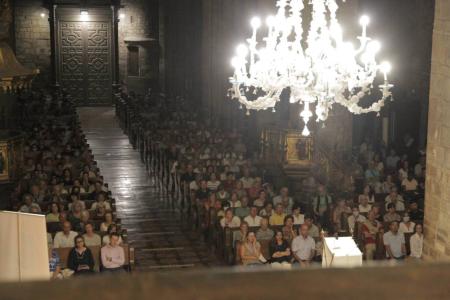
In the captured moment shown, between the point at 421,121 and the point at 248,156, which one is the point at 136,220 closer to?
the point at 248,156

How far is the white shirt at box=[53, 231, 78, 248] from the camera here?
11.8 meters

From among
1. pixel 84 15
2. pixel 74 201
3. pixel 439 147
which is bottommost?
pixel 74 201

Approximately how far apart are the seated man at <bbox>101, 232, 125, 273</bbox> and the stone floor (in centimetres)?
151

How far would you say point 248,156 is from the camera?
2073cm

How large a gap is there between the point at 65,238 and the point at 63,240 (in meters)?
0.04

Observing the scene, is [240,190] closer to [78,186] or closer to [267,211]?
[267,211]

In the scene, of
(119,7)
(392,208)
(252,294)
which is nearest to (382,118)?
(392,208)

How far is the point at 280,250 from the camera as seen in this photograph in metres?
11.8

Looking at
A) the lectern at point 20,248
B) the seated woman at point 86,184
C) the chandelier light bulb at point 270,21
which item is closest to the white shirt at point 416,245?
the chandelier light bulb at point 270,21

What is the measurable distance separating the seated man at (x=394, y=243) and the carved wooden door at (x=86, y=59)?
917 inches

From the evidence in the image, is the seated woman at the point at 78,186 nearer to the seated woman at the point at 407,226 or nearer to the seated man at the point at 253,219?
the seated man at the point at 253,219

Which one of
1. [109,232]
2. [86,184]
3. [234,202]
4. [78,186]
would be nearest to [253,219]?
[234,202]

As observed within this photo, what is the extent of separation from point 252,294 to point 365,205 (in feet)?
43.8

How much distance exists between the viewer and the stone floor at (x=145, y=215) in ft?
46.1
